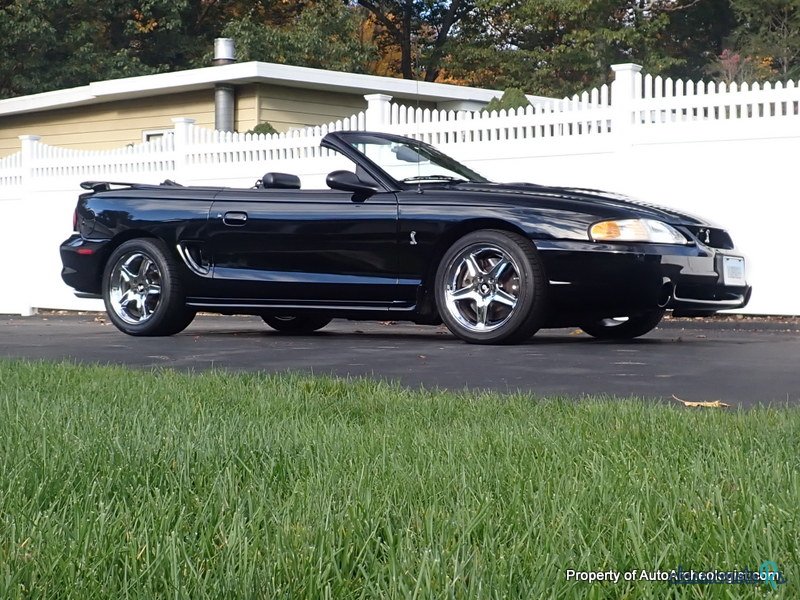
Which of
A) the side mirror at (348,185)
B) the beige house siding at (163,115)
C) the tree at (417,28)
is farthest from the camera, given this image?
the tree at (417,28)

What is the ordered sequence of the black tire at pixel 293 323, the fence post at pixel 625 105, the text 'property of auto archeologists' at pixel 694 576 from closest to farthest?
the text 'property of auto archeologists' at pixel 694 576 → the black tire at pixel 293 323 → the fence post at pixel 625 105

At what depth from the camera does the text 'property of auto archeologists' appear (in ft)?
7.34

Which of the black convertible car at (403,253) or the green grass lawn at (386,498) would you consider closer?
the green grass lawn at (386,498)

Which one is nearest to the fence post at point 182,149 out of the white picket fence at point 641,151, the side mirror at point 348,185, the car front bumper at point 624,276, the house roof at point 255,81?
the white picket fence at point 641,151

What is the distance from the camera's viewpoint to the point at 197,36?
36.8m

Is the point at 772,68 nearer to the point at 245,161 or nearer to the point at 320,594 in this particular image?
the point at 245,161

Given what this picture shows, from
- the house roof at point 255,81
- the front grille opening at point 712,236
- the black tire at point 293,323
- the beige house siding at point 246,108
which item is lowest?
the black tire at point 293,323

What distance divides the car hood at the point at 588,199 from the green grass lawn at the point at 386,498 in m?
3.58

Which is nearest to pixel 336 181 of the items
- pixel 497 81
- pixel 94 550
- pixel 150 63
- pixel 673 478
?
pixel 673 478

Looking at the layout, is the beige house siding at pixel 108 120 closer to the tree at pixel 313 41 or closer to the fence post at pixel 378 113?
the tree at pixel 313 41

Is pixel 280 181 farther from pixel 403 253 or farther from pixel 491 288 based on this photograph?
pixel 491 288

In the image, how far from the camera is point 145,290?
9.80 metres

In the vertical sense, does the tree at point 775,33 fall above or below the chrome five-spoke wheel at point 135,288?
above

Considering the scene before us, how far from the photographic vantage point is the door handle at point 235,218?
9234 millimetres
